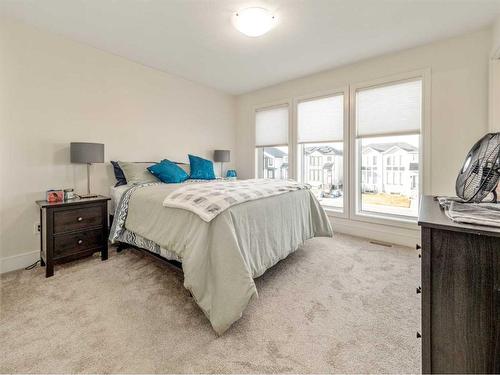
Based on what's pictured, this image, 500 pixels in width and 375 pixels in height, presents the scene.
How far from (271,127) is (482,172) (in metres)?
3.66

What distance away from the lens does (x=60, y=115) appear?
8.71 ft

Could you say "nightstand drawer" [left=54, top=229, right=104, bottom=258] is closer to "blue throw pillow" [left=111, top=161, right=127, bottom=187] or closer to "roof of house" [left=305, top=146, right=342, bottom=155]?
"blue throw pillow" [left=111, top=161, right=127, bottom=187]

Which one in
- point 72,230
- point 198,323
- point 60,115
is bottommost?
point 198,323

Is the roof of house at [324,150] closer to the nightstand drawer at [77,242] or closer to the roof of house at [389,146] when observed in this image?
the roof of house at [389,146]

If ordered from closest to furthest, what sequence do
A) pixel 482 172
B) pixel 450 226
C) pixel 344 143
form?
pixel 450 226, pixel 482 172, pixel 344 143

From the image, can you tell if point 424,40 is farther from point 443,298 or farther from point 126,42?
point 126,42

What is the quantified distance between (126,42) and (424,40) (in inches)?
139

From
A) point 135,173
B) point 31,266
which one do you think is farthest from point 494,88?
point 31,266

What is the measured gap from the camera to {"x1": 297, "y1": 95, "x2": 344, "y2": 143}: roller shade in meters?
3.62

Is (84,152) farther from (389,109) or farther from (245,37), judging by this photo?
(389,109)

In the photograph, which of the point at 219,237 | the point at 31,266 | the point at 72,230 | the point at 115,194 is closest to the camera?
the point at 219,237

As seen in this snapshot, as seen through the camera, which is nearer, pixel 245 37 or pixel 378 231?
pixel 245 37

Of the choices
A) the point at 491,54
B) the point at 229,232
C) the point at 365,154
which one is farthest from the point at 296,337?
the point at 491,54

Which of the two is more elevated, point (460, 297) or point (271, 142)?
point (271, 142)
